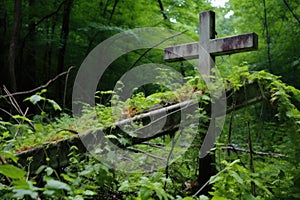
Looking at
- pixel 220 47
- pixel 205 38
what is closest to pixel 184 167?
pixel 220 47

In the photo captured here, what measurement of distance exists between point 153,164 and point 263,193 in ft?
3.58

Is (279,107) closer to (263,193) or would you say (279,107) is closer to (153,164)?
(263,193)

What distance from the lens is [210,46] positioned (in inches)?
133

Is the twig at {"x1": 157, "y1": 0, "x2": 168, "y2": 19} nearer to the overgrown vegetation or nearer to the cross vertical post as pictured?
the cross vertical post

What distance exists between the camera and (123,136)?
266 cm

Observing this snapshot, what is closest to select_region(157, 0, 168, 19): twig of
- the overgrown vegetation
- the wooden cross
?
the wooden cross

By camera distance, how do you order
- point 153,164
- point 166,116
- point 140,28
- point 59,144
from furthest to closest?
1. point 140,28
2. point 153,164
3. point 166,116
4. point 59,144

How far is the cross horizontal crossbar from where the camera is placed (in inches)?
121

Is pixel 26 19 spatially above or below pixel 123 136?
above

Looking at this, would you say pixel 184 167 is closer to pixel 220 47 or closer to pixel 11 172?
pixel 220 47

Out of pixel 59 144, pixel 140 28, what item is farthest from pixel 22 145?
pixel 140 28

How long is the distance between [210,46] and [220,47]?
0.42 ft

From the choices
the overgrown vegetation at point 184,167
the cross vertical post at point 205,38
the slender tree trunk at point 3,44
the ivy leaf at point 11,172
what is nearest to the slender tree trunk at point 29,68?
the slender tree trunk at point 3,44

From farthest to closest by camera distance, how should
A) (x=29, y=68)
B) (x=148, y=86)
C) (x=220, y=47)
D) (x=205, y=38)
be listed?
(x=29, y=68)
(x=148, y=86)
(x=205, y=38)
(x=220, y=47)
